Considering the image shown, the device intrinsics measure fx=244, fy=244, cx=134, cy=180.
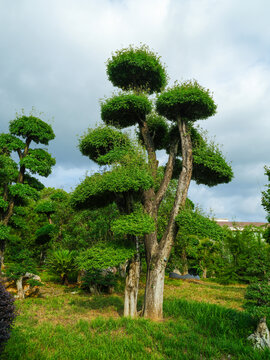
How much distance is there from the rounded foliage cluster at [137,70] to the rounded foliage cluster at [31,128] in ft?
20.2

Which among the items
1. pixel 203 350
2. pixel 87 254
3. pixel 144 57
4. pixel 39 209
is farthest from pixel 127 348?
pixel 39 209

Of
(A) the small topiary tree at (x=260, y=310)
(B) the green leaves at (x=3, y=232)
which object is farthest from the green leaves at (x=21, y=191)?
(A) the small topiary tree at (x=260, y=310)

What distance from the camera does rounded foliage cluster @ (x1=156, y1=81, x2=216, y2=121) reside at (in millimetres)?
9281

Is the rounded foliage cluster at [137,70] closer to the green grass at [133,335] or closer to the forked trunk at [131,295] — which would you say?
the forked trunk at [131,295]

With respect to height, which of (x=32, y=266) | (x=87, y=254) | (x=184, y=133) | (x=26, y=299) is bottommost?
(x=26, y=299)

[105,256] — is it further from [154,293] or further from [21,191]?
[21,191]

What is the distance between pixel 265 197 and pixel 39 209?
17.0 metres

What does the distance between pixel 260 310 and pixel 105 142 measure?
7.55 metres

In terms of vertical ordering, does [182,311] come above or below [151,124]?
below

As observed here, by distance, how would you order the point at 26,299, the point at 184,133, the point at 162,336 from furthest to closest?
the point at 26,299, the point at 184,133, the point at 162,336

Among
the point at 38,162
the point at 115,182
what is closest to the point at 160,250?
the point at 115,182

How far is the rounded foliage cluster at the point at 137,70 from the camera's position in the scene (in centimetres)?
1073

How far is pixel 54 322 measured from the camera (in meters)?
8.34

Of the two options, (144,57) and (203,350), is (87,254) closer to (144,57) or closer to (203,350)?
(203,350)
